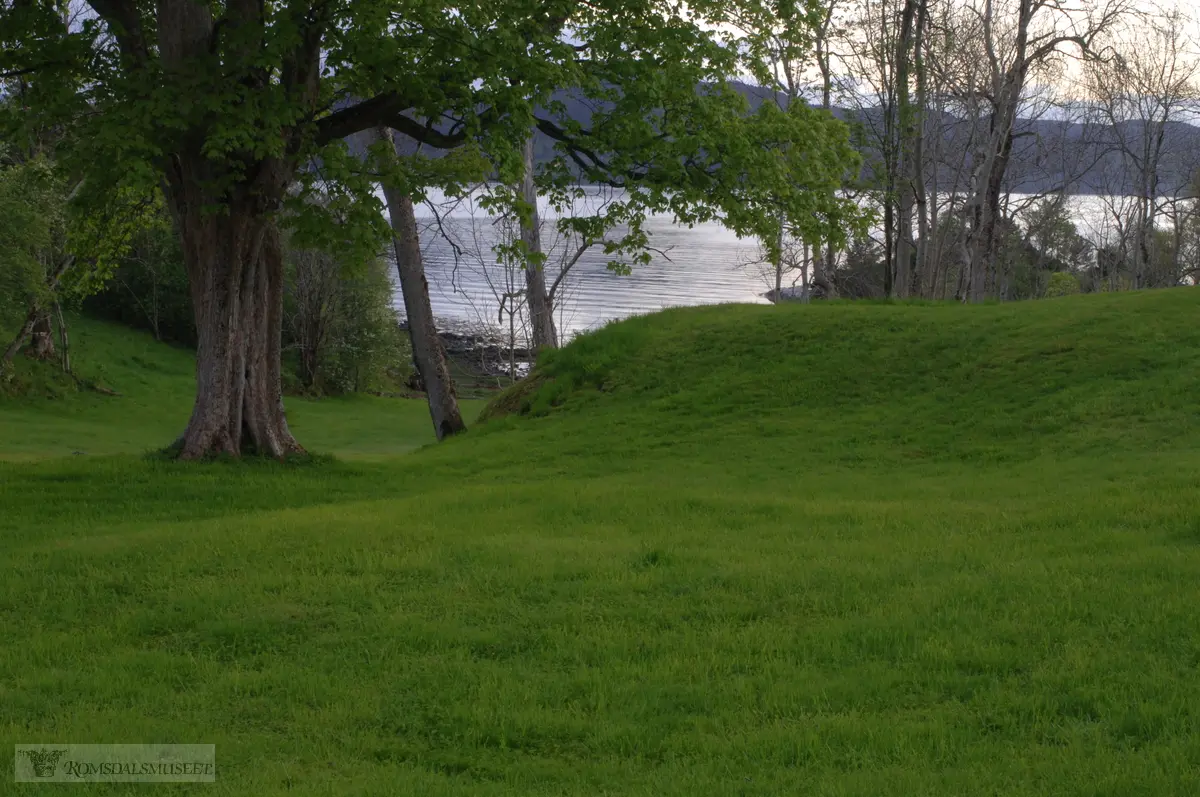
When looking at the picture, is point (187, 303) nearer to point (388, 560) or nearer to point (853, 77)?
point (853, 77)

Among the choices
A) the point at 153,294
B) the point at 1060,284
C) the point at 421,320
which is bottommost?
the point at 421,320

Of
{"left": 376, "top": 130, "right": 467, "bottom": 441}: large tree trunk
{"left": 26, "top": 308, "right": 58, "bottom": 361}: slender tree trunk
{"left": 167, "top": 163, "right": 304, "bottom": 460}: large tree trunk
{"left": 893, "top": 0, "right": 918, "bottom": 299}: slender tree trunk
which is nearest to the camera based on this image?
{"left": 167, "top": 163, "right": 304, "bottom": 460}: large tree trunk

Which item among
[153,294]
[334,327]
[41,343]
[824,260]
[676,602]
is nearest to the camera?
[676,602]

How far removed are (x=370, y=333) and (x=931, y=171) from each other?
26.2 meters

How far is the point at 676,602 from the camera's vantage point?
758cm

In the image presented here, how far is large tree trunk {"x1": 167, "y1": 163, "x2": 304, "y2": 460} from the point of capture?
13555 mm

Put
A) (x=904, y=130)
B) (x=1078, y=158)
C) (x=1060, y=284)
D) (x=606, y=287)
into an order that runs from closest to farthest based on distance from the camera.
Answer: (x=904, y=130), (x=1078, y=158), (x=1060, y=284), (x=606, y=287)

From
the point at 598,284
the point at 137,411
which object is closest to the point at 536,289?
the point at 137,411

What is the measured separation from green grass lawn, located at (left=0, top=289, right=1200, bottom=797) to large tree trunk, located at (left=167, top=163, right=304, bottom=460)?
62cm

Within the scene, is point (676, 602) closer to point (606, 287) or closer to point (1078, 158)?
point (1078, 158)

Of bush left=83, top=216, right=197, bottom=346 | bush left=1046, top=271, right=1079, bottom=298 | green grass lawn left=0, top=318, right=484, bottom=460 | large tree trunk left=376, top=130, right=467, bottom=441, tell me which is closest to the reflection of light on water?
bush left=1046, top=271, right=1079, bottom=298

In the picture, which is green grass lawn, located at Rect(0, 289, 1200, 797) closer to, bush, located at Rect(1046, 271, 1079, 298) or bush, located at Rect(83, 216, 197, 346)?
bush, located at Rect(83, 216, 197, 346)

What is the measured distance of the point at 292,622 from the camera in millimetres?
7324

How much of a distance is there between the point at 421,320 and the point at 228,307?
19.1ft
